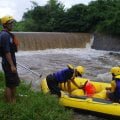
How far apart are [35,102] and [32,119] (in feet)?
2.10

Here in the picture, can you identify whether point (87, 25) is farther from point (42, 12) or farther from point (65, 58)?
point (65, 58)

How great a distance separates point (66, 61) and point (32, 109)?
39.2ft

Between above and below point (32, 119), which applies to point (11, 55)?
above

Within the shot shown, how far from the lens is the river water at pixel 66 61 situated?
557 inches

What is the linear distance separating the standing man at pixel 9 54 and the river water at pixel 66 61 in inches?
176

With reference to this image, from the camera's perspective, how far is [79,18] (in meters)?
27.2

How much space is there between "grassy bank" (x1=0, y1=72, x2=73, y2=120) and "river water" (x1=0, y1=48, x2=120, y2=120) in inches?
158

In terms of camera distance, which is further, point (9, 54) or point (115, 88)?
point (115, 88)

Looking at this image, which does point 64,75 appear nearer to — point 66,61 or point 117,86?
point 117,86

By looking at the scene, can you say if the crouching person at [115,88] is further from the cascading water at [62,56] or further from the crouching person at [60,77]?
the cascading water at [62,56]

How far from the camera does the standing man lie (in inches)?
261

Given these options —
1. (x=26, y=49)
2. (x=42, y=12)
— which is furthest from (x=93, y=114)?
(x=42, y=12)

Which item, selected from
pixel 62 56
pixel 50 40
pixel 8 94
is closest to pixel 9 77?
pixel 8 94

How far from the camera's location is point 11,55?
267 inches
